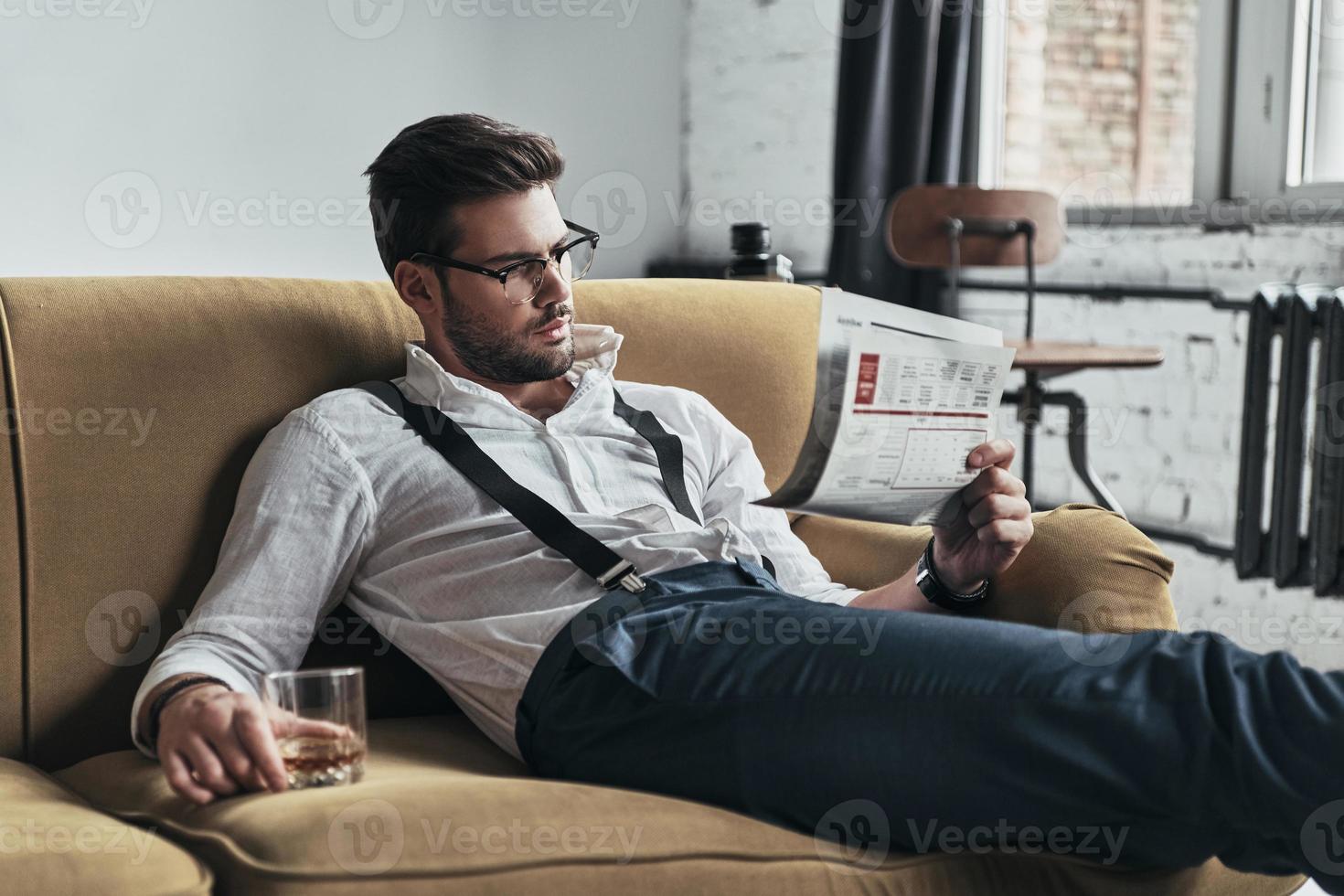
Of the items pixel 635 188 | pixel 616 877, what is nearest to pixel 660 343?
pixel 616 877

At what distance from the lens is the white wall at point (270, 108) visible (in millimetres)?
3305

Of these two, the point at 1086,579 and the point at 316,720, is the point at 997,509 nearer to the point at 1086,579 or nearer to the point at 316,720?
the point at 1086,579

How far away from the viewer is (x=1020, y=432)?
370 cm

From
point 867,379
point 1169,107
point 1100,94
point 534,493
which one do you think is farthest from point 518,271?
point 1100,94

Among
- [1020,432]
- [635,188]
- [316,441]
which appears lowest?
[1020,432]

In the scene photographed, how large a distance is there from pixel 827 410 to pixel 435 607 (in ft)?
1.58

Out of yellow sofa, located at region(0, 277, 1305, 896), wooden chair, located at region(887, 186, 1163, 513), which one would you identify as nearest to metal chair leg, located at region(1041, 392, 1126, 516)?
wooden chair, located at region(887, 186, 1163, 513)

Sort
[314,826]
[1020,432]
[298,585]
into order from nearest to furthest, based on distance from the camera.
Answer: [314,826], [298,585], [1020,432]

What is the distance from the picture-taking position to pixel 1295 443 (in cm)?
259

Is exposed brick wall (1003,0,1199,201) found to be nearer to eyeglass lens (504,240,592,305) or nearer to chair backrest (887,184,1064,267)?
chair backrest (887,184,1064,267)

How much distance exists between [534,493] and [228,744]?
0.44 meters

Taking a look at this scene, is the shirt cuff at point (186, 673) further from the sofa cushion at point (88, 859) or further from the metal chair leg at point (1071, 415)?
the metal chair leg at point (1071, 415)

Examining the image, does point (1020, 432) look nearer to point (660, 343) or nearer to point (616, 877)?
point (660, 343)

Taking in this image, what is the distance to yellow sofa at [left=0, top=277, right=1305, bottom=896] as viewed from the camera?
108cm
